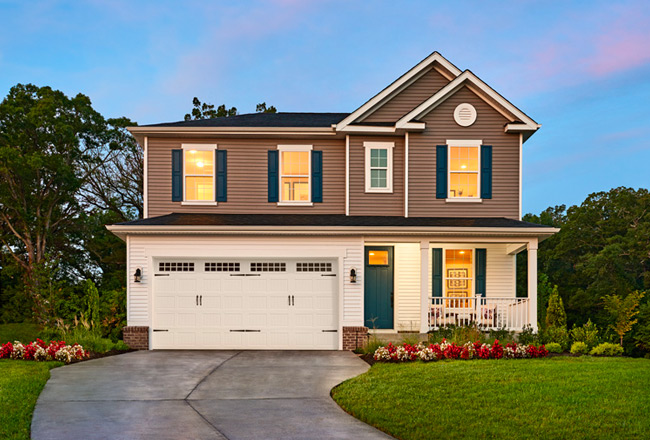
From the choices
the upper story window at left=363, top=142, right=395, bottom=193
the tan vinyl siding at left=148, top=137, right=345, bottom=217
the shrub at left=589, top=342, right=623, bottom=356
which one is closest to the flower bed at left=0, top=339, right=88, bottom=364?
the tan vinyl siding at left=148, top=137, right=345, bottom=217

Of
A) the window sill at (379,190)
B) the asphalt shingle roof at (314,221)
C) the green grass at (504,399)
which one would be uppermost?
the window sill at (379,190)

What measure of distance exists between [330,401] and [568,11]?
2293 cm

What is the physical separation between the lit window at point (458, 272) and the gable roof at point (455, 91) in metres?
4.01

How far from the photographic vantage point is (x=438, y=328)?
44.3ft

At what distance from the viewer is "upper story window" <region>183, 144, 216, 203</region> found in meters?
15.5

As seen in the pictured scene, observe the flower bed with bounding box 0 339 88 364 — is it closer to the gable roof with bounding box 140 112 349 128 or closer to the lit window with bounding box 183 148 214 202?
the lit window with bounding box 183 148 214 202

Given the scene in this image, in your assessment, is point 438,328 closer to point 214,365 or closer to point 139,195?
point 214,365

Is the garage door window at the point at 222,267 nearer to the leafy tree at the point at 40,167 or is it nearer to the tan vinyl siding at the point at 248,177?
the tan vinyl siding at the point at 248,177

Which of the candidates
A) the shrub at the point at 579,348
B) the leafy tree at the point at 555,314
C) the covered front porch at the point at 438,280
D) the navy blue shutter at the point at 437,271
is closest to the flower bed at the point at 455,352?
the shrub at the point at 579,348

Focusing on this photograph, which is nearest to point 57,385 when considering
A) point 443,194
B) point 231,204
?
point 231,204

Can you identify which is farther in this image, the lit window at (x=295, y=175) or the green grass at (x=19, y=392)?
the lit window at (x=295, y=175)

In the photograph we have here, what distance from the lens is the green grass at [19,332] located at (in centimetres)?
1764

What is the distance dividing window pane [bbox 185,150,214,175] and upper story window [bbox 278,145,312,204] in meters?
2.14

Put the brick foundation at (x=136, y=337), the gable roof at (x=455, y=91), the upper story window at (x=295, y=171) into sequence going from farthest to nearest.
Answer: the upper story window at (x=295, y=171) < the gable roof at (x=455, y=91) < the brick foundation at (x=136, y=337)
